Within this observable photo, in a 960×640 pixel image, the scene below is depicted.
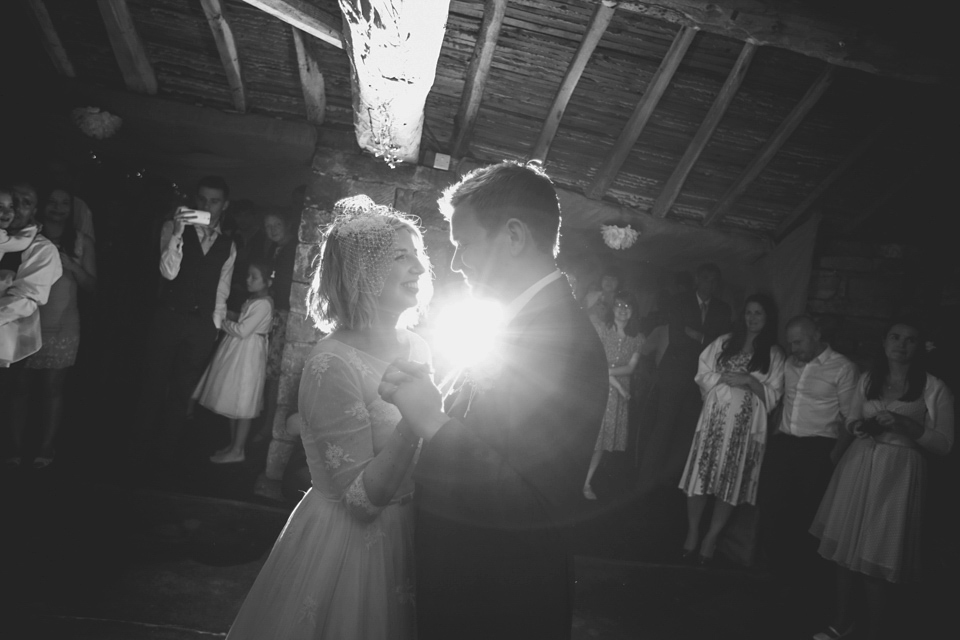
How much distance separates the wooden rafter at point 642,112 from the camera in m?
3.85

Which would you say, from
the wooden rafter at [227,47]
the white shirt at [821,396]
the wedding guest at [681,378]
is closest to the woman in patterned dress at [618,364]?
the wedding guest at [681,378]

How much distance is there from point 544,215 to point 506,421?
570 mm

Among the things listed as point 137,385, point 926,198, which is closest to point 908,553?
point 926,198

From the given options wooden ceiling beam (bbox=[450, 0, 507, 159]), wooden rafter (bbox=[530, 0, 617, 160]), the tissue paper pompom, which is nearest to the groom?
wooden rafter (bbox=[530, 0, 617, 160])

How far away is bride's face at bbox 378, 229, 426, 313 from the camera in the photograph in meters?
1.99

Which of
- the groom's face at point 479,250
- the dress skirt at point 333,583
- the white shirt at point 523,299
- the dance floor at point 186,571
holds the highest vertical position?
Answer: the groom's face at point 479,250

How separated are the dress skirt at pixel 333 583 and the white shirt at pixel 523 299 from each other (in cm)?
77

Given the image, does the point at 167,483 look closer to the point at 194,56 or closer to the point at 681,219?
the point at 194,56

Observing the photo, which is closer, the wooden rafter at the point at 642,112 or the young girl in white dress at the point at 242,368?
the wooden rafter at the point at 642,112

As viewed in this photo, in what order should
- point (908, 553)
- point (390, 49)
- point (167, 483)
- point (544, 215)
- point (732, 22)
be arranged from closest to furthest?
point (544, 215), point (390, 49), point (732, 22), point (908, 553), point (167, 483)

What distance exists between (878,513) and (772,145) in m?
2.60

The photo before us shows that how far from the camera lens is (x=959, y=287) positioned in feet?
15.5

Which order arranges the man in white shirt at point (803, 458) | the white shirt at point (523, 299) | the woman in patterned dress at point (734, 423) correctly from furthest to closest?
the woman in patterned dress at point (734, 423), the man in white shirt at point (803, 458), the white shirt at point (523, 299)

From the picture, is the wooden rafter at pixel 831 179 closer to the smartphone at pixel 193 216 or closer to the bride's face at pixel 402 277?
the bride's face at pixel 402 277
